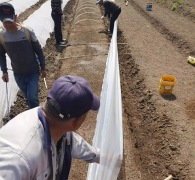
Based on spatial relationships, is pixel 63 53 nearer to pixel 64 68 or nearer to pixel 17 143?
pixel 64 68

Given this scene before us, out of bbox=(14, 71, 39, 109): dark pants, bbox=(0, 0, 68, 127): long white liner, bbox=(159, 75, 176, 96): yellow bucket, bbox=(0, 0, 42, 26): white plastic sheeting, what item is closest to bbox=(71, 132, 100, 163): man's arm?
bbox=(14, 71, 39, 109): dark pants

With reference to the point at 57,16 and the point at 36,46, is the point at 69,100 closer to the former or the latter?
the point at 36,46

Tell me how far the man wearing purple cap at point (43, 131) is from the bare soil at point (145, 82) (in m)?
2.07

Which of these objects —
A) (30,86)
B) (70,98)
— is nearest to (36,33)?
(30,86)

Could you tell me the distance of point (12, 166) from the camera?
3.59 feet

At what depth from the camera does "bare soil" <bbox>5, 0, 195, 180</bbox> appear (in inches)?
130

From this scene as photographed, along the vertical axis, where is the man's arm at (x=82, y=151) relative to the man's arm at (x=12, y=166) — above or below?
below

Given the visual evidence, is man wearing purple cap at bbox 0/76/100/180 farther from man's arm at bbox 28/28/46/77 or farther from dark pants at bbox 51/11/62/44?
dark pants at bbox 51/11/62/44

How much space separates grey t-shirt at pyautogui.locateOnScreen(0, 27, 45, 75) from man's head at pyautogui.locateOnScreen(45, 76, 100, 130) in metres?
1.95

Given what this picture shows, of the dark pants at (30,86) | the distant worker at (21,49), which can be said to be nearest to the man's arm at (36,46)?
the distant worker at (21,49)

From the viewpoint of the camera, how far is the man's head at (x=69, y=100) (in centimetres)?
130

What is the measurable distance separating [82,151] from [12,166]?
2.62 ft

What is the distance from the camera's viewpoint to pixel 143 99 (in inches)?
184

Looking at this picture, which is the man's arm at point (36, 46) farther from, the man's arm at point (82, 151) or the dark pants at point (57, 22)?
the dark pants at point (57, 22)
